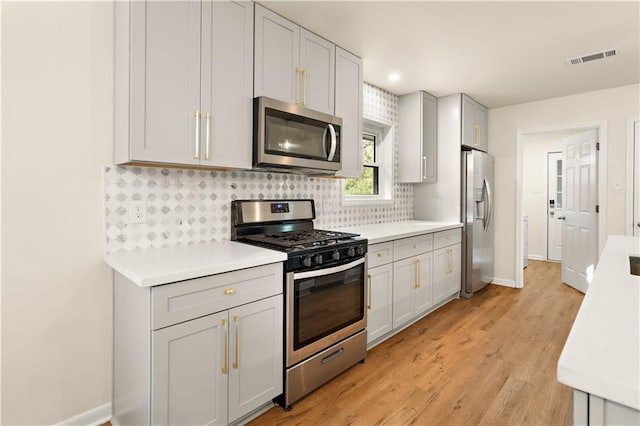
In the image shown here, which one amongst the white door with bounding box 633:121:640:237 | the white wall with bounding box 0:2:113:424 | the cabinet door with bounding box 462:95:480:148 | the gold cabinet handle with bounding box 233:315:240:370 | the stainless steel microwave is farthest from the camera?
the cabinet door with bounding box 462:95:480:148

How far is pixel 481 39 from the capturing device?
263cm

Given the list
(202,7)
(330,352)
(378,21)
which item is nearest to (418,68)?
(378,21)

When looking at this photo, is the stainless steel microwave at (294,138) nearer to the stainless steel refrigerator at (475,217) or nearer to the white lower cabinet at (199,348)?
the white lower cabinet at (199,348)

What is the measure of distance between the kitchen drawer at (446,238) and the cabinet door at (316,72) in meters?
1.73

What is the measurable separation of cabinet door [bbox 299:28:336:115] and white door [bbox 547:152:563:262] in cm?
546

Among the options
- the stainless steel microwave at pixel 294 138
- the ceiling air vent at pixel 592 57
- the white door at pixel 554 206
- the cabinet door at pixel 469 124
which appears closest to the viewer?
the stainless steel microwave at pixel 294 138

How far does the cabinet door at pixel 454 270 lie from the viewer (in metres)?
3.80

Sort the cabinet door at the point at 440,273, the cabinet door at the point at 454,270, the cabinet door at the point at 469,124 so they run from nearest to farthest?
the cabinet door at the point at 440,273 < the cabinet door at the point at 454,270 < the cabinet door at the point at 469,124

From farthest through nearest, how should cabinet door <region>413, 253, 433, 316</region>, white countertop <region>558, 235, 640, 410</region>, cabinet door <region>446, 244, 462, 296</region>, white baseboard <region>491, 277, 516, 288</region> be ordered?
1. white baseboard <region>491, 277, 516, 288</region>
2. cabinet door <region>446, 244, 462, 296</region>
3. cabinet door <region>413, 253, 433, 316</region>
4. white countertop <region>558, 235, 640, 410</region>

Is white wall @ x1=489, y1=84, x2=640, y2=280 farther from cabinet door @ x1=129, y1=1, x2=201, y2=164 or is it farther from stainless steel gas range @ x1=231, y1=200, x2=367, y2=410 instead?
cabinet door @ x1=129, y1=1, x2=201, y2=164

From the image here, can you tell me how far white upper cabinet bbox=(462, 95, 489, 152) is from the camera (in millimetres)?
4070

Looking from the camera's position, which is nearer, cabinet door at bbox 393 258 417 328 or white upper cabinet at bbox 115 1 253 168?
white upper cabinet at bbox 115 1 253 168

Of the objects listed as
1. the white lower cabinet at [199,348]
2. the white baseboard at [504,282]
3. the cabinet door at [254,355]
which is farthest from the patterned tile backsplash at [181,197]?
the white baseboard at [504,282]

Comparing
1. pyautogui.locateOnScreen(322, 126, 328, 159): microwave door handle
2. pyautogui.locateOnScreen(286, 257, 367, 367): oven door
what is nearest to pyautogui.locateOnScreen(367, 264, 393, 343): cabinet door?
pyautogui.locateOnScreen(286, 257, 367, 367): oven door
